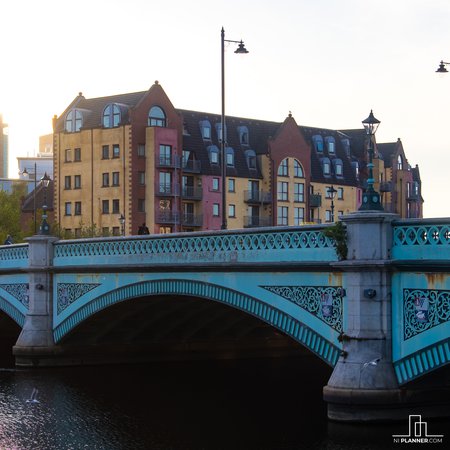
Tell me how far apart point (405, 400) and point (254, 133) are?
69.7 meters

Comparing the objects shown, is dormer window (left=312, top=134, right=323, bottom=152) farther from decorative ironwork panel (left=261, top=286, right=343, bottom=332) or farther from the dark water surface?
decorative ironwork panel (left=261, top=286, right=343, bottom=332)

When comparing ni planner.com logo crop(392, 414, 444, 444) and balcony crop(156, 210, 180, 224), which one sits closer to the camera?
ni planner.com logo crop(392, 414, 444, 444)

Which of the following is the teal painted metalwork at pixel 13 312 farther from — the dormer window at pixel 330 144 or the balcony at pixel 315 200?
the dormer window at pixel 330 144

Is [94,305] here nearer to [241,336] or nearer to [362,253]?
[241,336]

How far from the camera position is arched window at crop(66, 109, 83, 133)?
8806cm

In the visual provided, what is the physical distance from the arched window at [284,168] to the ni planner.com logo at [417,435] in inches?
2675

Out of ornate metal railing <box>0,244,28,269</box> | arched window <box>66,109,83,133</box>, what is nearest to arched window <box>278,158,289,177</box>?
arched window <box>66,109,83,133</box>

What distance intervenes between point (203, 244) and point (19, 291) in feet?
52.7

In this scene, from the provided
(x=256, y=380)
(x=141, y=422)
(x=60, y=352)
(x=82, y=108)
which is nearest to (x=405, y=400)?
(x=141, y=422)

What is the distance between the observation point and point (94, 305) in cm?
4072

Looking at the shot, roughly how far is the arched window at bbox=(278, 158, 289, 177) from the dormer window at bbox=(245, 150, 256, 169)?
227cm

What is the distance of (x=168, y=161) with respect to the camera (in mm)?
85000

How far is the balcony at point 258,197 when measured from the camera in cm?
9194

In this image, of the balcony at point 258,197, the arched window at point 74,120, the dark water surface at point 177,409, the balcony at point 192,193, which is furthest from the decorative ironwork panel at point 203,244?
the balcony at point 258,197
